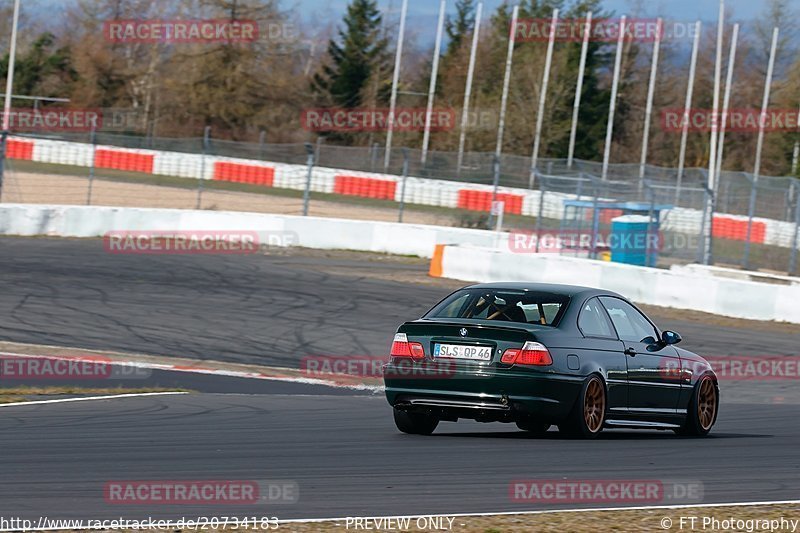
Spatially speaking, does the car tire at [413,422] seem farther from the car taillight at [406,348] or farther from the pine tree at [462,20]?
the pine tree at [462,20]

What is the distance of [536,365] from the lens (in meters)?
8.67

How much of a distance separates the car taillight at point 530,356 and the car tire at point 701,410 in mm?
2141

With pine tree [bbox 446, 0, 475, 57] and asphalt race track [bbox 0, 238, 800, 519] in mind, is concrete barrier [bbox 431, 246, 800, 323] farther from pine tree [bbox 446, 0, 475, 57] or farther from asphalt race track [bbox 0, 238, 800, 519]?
pine tree [bbox 446, 0, 475, 57]

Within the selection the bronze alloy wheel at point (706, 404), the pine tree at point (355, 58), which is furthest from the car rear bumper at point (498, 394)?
the pine tree at point (355, 58)

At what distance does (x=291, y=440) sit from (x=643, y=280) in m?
14.0

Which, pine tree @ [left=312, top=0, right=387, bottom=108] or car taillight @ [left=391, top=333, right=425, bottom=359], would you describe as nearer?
car taillight @ [left=391, top=333, right=425, bottom=359]

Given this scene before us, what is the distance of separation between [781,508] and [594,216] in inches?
784

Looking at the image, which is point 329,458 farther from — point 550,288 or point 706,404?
point 706,404

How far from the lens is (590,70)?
7138 centimetres

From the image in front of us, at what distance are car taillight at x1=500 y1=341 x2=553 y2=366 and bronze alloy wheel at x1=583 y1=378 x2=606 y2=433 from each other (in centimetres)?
50

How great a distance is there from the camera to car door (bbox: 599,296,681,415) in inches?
380

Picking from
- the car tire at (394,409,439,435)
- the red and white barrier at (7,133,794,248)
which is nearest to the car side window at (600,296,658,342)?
→ the car tire at (394,409,439,435)

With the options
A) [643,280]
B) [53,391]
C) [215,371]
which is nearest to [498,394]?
[53,391]

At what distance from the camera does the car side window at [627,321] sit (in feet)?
31.9
